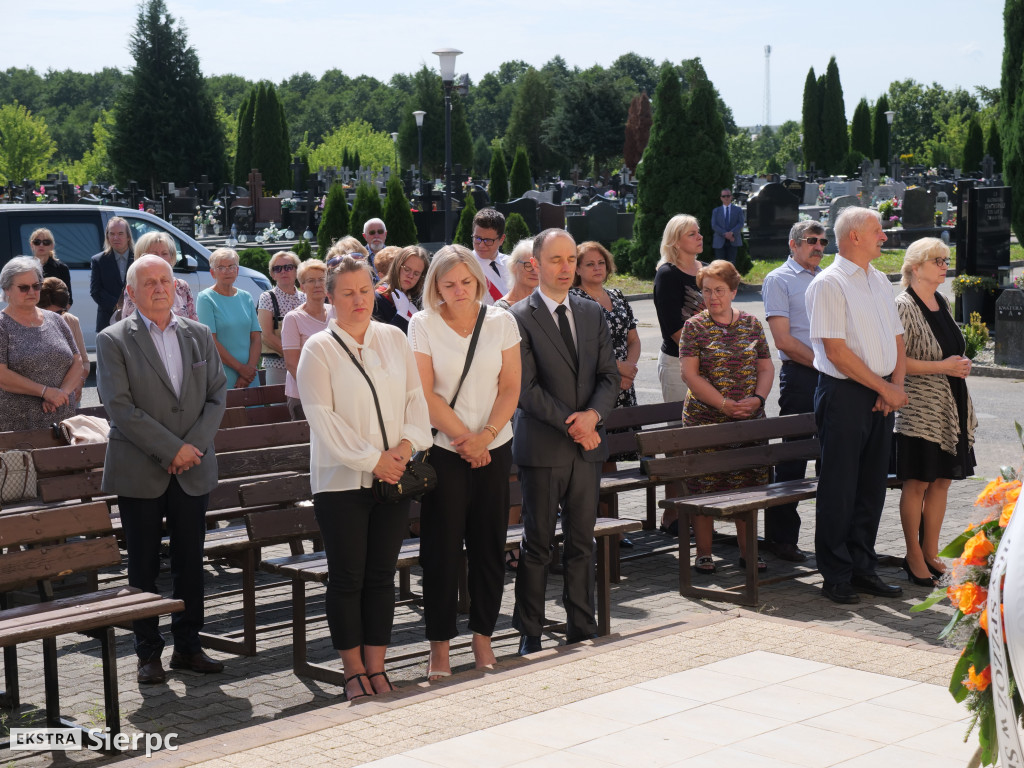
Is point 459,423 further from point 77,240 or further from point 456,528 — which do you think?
point 77,240

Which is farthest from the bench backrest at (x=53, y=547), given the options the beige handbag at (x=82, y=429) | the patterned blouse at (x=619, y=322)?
the patterned blouse at (x=619, y=322)

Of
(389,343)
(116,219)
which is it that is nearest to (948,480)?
(389,343)

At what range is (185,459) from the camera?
5543 mm

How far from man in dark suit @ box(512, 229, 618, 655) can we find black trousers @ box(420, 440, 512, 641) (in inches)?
9.2

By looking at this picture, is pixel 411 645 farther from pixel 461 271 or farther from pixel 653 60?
pixel 653 60

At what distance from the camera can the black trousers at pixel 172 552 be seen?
5.62m

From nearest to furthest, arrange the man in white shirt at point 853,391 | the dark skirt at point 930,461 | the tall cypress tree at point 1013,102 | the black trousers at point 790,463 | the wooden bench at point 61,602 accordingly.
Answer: the wooden bench at point 61,602 → the man in white shirt at point 853,391 → the dark skirt at point 930,461 → the black trousers at point 790,463 → the tall cypress tree at point 1013,102

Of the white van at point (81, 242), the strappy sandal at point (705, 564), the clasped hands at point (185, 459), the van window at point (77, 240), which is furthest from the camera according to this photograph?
the van window at point (77, 240)

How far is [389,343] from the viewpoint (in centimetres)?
518

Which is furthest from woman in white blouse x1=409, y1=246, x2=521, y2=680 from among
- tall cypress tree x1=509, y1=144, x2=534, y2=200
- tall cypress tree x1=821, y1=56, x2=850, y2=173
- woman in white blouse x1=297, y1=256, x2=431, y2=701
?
tall cypress tree x1=821, y1=56, x2=850, y2=173

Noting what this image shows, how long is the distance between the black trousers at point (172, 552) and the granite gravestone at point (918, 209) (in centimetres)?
2792

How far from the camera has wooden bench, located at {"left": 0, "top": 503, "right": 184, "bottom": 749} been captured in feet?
15.4

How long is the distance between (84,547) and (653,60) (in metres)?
131

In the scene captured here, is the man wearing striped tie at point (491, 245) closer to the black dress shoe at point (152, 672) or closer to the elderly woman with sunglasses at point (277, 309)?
the elderly woman with sunglasses at point (277, 309)
